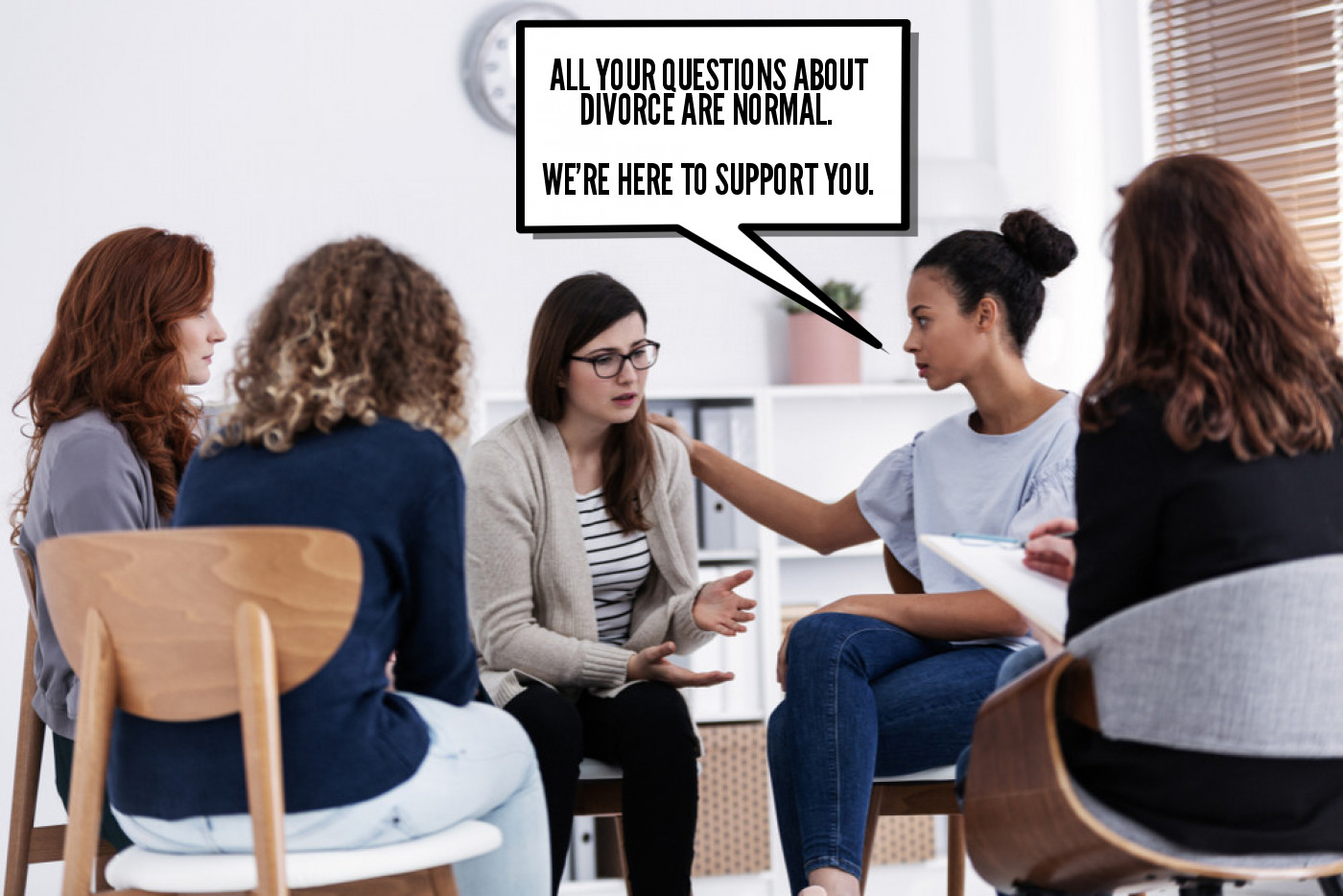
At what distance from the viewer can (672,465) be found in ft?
7.12

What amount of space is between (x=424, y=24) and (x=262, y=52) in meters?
0.43

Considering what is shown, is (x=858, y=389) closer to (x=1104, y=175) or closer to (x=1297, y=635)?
(x=1104, y=175)

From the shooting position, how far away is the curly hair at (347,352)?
1.34 m

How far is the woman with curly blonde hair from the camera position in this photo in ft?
4.18

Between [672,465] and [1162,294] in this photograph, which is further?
[672,465]

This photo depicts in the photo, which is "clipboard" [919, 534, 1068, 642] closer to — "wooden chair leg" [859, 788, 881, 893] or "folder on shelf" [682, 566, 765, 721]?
"wooden chair leg" [859, 788, 881, 893]

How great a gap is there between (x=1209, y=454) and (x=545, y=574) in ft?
3.63

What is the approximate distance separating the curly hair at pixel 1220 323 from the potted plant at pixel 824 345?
206 centimetres

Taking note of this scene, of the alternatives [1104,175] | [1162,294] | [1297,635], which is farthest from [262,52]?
[1297,635]

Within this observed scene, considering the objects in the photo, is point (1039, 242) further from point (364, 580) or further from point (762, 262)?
point (762, 262)

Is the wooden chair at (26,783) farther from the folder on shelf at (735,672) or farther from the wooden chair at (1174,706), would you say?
the folder on shelf at (735,672)

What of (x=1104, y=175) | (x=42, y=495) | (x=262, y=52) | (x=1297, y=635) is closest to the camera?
(x=1297, y=635)

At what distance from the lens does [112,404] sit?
184 centimetres

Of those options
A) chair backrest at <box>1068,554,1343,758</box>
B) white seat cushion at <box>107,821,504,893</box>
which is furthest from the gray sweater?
chair backrest at <box>1068,554,1343,758</box>
